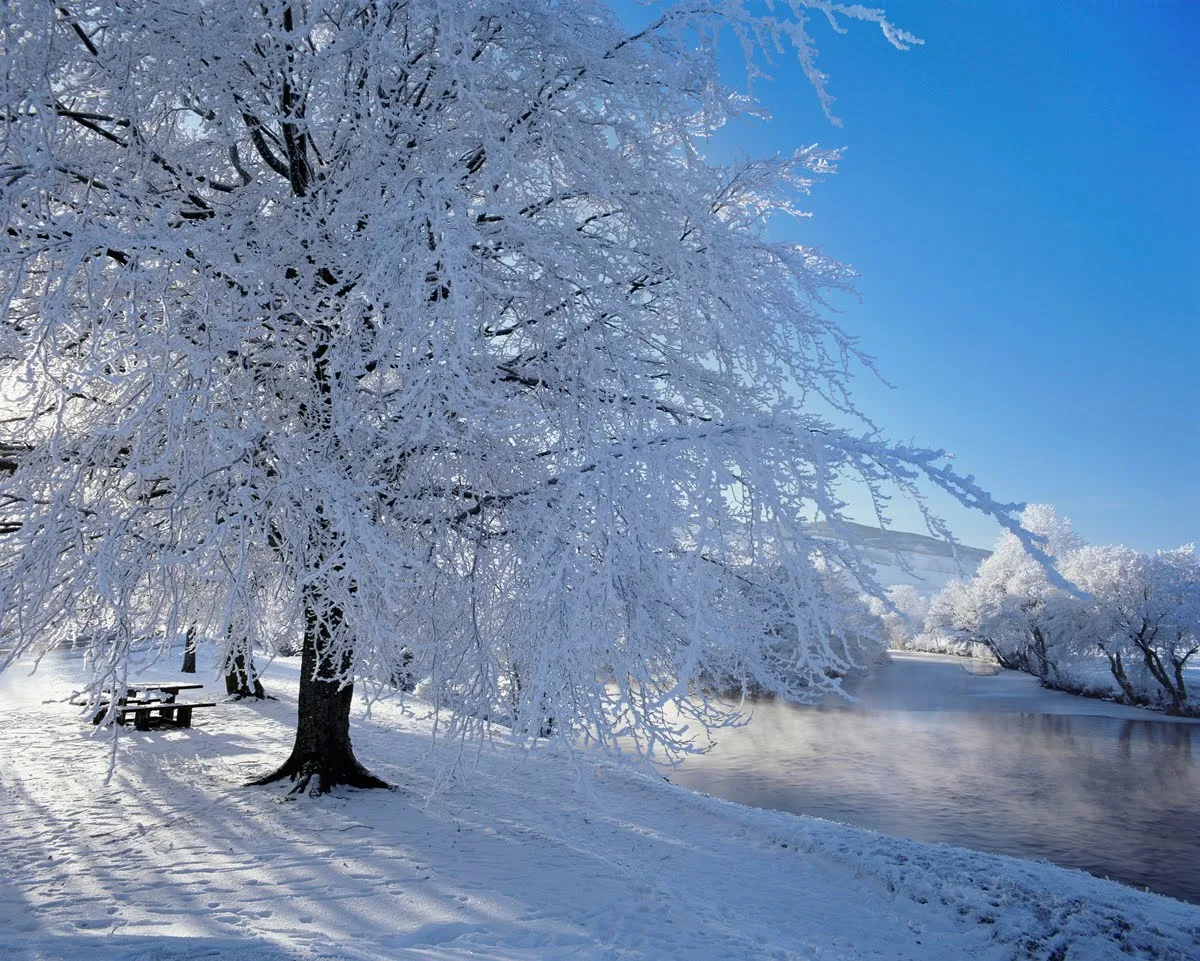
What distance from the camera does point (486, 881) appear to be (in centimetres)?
624

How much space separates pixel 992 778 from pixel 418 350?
16.1 metres

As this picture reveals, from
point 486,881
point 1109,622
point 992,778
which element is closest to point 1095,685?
point 1109,622

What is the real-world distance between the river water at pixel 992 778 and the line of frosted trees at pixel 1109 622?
13.5 ft

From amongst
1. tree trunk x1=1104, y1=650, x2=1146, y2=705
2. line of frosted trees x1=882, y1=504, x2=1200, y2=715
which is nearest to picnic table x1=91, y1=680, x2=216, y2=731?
line of frosted trees x1=882, y1=504, x2=1200, y2=715

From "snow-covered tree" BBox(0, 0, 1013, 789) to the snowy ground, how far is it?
1.38 m

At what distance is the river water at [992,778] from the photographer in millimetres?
11617

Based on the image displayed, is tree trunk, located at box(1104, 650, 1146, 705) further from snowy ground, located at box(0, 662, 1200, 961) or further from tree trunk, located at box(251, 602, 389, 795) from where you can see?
tree trunk, located at box(251, 602, 389, 795)

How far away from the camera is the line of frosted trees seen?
2983 centimetres

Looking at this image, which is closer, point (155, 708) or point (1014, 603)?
Result: point (155, 708)

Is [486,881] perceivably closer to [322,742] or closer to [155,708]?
[322,742]

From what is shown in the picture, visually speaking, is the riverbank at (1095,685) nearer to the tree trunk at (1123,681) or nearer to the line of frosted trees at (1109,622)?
the line of frosted trees at (1109,622)

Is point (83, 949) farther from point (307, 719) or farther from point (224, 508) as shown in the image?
point (307, 719)

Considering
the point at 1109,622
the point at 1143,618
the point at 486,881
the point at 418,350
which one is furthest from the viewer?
the point at 1109,622

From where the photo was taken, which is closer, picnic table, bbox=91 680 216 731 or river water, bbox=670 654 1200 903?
river water, bbox=670 654 1200 903
